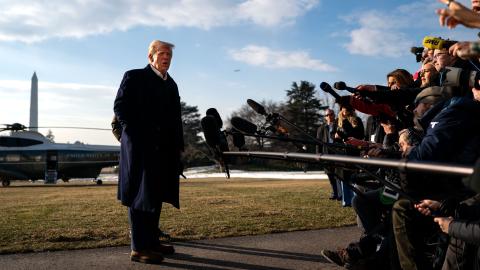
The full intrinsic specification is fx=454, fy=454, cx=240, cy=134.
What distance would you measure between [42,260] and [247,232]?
2417 millimetres

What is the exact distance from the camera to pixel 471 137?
8.77ft

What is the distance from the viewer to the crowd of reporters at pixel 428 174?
260 cm

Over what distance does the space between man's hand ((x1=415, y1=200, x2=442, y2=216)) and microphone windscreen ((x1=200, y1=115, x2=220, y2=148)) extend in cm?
137

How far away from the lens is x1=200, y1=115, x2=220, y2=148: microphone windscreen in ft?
9.91

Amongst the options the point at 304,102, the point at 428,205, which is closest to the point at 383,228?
the point at 428,205

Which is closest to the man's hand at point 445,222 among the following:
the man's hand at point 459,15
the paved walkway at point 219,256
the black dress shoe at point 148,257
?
the man's hand at point 459,15

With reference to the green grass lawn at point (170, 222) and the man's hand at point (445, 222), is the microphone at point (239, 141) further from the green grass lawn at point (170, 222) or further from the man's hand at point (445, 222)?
the green grass lawn at point (170, 222)

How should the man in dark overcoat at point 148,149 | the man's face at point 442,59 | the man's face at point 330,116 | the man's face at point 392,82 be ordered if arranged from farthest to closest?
the man's face at point 330,116 → the man's face at point 392,82 → the man in dark overcoat at point 148,149 → the man's face at point 442,59

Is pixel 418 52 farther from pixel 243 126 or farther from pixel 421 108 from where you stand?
pixel 243 126

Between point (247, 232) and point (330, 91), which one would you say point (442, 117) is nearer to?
point (330, 91)

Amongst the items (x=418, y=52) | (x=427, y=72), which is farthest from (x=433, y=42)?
(x=418, y=52)

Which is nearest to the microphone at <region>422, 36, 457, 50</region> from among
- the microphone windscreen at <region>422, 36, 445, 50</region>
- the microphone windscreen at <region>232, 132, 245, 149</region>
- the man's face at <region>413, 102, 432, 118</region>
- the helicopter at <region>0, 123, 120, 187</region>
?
the microphone windscreen at <region>422, 36, 445, 50</region>

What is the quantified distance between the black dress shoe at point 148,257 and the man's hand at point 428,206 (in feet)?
8.05

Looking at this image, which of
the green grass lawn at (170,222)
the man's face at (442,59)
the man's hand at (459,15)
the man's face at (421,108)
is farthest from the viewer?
the green grass lawn at (170,222)
